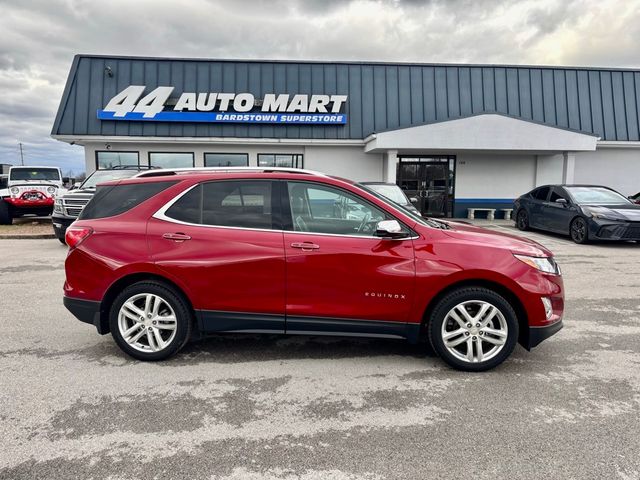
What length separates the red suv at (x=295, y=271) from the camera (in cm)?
363

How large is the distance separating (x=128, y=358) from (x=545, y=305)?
3833mm

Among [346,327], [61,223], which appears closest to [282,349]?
[346,327]

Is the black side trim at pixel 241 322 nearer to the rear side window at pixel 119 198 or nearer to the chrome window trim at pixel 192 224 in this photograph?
the chrome window trim at pixel 192 224

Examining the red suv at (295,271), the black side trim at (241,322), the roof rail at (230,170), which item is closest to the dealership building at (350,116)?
the roof rail at (230,170)

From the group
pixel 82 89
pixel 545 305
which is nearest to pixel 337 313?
pixel 545 305

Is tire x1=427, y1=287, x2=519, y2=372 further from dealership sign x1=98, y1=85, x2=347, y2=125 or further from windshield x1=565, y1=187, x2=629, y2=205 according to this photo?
dealership sign x1=98, y1=85, x2=347, y2=125

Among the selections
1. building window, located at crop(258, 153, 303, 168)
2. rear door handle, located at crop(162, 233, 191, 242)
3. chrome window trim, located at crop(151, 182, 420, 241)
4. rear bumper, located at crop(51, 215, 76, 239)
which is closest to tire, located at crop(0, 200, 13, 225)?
rear bumper, located at crop(51, 215, 76, 239)

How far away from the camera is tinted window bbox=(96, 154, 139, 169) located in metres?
16.8

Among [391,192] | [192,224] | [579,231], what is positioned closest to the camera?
[192,224]

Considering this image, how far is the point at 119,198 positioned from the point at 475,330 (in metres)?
3.51

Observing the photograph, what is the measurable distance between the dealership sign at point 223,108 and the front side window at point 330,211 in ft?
43.4

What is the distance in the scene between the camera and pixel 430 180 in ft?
58.0

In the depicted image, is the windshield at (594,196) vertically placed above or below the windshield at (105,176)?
below

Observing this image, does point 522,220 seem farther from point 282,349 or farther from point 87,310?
point 87,310
